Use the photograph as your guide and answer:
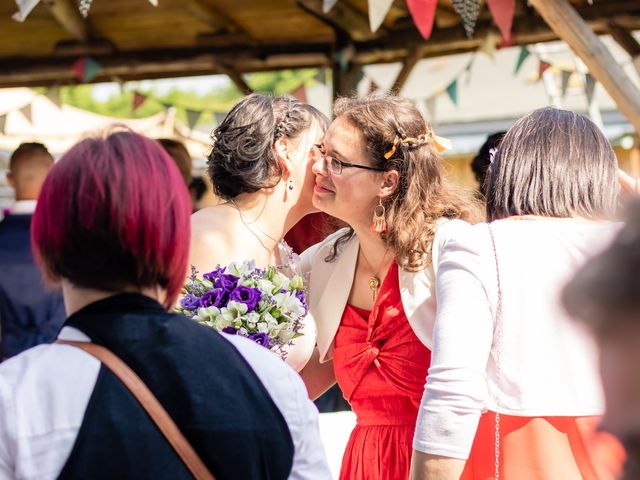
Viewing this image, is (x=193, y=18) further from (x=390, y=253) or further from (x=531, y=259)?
(x=531, y=259)

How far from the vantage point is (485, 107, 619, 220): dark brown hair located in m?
2.06

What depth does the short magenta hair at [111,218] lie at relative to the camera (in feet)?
4.57

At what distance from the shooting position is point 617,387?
830 millimetres

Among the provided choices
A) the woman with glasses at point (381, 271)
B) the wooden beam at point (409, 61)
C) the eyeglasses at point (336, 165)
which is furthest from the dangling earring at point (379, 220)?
the wooden beam at point (409, 61)

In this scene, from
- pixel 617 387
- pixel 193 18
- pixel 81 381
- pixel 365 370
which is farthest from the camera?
pixel 193 18

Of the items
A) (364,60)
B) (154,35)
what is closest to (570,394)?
(364,60)

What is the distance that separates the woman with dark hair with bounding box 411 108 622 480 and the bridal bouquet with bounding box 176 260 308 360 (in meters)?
0.52

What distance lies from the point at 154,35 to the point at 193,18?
569 mm

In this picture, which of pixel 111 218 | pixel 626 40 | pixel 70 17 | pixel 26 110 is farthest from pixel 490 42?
pixel 111 218

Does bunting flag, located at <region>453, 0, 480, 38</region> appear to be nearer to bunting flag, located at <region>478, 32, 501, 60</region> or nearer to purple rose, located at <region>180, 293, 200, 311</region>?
bunting flag, located at <region>478, 32, 501, 60</region>

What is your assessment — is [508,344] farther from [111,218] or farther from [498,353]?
[111,218]

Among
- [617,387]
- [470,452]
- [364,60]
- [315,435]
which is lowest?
[470,452]

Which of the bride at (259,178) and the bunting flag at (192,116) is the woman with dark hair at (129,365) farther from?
the bunting flag at (192,116)

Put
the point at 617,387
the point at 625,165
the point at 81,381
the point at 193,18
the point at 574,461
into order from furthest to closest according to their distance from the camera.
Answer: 1. the point at 625,165
2. the point at 193,18
3. the point at 574,461
4. the point at 81,381
5. the point at 617,387
